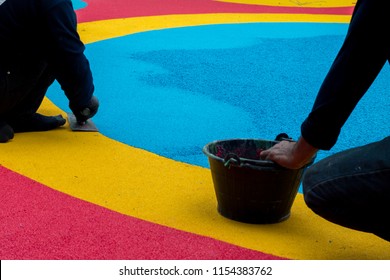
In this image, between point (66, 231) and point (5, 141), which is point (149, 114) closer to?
point (5, 141)

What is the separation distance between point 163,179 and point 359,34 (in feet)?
4.90

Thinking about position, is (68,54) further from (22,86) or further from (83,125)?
(83,125)

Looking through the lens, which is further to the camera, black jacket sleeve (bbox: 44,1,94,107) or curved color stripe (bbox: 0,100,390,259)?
black jacket sleeve (bbox: 44,1,94,107)

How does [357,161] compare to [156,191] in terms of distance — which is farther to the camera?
[156,191]

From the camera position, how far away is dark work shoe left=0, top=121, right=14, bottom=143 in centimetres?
383

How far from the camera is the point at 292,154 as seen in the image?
2.51m

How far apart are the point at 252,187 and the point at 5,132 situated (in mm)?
1702

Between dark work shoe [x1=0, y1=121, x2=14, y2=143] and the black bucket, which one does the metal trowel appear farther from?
the black bucket

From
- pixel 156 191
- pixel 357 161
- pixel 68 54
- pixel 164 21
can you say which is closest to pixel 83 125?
pixel 68 54

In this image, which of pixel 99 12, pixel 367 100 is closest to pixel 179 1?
pixel 99 12

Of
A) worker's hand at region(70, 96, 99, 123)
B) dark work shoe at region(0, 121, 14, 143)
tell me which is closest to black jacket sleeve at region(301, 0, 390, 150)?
worker's hand at region(70, 96, 99, 123)

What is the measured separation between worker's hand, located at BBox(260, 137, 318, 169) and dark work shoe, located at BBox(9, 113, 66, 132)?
5.95 feet

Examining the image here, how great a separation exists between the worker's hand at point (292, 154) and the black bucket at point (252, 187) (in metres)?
0.05

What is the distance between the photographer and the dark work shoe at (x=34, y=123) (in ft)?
13.3
